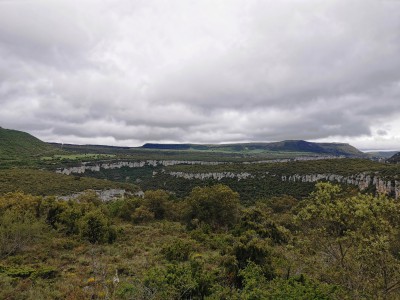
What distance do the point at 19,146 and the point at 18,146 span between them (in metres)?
0.88

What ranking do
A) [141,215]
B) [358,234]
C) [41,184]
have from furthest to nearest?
[41,184] < [141,215] < [358,234]

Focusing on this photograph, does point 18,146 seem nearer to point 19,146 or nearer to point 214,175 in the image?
point 19,146

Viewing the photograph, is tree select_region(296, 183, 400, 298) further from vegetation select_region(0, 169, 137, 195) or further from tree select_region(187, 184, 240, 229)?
vegetation select_region(0, 169, 137, 195)

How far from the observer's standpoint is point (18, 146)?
511ft

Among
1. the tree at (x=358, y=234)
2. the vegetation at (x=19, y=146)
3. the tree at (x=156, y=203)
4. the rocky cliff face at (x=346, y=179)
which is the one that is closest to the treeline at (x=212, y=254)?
the tree at (x=358, y=234)

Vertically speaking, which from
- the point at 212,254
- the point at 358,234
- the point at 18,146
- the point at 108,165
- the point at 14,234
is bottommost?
the point at 108,165

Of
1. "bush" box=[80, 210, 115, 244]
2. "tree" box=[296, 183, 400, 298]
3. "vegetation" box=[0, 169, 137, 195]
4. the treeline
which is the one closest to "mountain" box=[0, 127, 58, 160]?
"vegetation" box=[0, 169, 137, 195]

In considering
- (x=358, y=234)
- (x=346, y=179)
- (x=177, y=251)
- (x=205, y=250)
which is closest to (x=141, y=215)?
(x=205, y=250)

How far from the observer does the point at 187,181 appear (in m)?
120

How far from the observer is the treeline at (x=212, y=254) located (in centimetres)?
944

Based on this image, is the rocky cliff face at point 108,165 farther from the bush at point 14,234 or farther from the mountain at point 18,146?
the bush at point 14,234

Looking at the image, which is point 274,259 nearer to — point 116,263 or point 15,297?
point 116,263

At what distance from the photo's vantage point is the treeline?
9.44 meters

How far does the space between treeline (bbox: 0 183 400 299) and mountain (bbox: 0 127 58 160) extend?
129403 millimetres
